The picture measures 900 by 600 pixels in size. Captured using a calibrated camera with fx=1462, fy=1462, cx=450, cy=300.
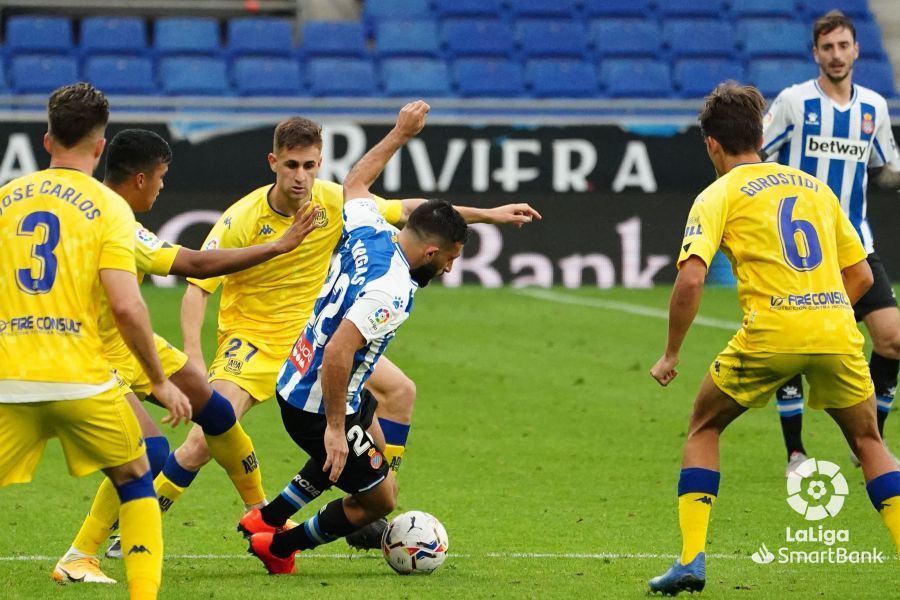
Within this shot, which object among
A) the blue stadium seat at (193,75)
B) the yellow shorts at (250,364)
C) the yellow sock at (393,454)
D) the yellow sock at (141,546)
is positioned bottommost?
the yellow sock at (393,454)

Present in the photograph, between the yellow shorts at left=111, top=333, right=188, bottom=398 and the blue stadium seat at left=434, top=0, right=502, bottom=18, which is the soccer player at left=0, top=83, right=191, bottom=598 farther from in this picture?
the blue stadium seat at left=434, top=0, right=502, bottom=18

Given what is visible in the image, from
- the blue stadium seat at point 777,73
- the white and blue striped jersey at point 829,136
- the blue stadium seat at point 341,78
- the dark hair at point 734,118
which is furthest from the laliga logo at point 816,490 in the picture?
the blue stadium seat at point 777,73

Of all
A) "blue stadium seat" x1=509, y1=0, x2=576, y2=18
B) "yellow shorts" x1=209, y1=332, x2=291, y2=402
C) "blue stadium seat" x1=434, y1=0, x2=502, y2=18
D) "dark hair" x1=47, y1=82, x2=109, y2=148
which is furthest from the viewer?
"blue stadium seat" x1=509, y1=0, x2=576, y2=18

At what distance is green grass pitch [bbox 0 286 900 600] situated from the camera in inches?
241

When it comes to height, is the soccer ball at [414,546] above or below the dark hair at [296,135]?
below

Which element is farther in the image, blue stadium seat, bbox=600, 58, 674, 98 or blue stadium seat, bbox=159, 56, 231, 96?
blue stadium seat, bbox=600, 58, 674, 98

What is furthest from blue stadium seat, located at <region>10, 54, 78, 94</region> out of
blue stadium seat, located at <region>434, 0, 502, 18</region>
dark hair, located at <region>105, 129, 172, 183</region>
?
dark hair, located at <region>105, 129, 172, 183</region>

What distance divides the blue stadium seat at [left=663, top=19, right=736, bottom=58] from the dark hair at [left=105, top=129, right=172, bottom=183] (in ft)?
51.7

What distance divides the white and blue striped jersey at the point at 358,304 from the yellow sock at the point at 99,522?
0.86 metres

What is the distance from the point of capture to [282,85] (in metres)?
19.3

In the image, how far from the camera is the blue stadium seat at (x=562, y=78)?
784 inches

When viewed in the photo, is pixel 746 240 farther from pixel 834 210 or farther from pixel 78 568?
pixel 78 568

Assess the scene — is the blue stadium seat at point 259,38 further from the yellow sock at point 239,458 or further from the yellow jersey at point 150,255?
the yellow jersey at point 150,255

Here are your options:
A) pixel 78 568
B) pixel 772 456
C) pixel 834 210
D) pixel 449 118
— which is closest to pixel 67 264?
pixel 78 568
